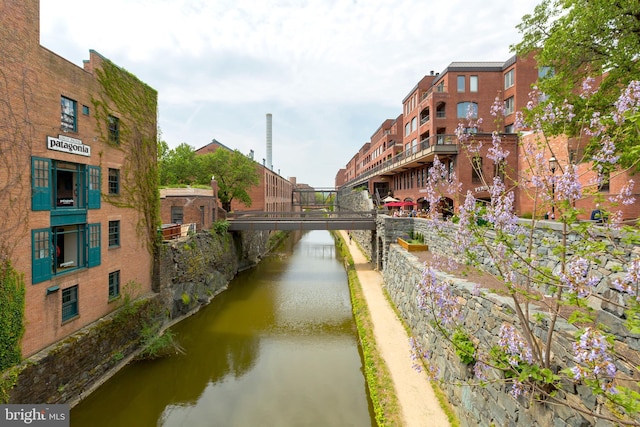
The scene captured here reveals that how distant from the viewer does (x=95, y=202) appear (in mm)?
13953

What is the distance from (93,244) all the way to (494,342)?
Result: 15581 millimetres

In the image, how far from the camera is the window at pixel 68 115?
1234 centimetres

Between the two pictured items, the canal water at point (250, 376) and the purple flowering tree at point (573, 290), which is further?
the canal water at point (250, 376)

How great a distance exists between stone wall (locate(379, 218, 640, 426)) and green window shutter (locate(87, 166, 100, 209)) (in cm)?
1397

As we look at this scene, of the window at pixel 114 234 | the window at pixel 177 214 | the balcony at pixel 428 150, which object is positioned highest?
the balcony at pixel 428 150

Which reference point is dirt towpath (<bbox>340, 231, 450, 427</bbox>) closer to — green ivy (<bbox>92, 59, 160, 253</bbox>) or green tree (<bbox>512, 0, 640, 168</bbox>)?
green tree (<bbox>512, 0, 640, 168</bbox>)

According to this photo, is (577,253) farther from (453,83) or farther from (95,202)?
(453,83)

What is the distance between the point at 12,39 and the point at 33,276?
781cm

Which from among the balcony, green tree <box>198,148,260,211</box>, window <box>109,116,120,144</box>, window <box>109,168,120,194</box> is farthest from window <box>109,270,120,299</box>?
green tree <box>198,148,260,211</box>

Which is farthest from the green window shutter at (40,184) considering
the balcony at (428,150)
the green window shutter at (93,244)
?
the balcony at (428,150)

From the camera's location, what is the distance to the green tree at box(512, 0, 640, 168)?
11297mm

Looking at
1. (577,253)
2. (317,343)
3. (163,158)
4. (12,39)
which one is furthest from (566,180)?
(163,158)

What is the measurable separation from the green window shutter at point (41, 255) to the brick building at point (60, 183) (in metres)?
0.03

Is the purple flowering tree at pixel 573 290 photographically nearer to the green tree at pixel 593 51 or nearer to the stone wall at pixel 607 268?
the stone wall at pixel 607 268
